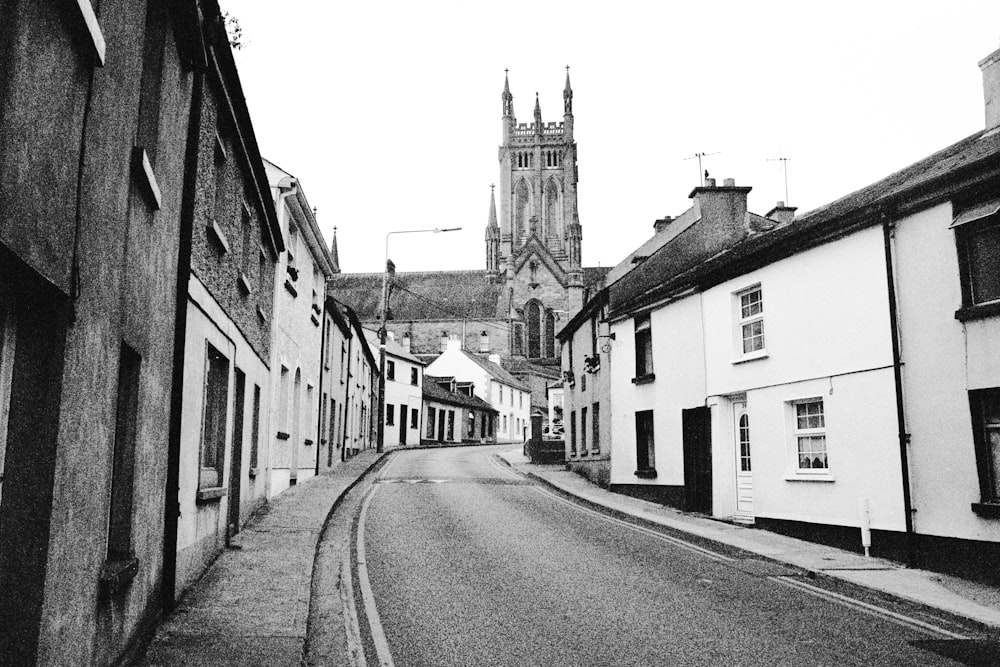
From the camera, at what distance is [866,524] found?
42.9 feet

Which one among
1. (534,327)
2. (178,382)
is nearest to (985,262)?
(178,382)

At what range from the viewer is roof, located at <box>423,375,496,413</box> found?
2151 inches

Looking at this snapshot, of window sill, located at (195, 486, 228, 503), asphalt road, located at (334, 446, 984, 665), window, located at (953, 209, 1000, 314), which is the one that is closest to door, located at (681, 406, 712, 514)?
asphalt road, located at (334, 446, 984, 665)

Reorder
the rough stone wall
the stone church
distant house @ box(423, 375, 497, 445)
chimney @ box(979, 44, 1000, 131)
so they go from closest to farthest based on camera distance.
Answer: the rough stone wall < chimney @ box(979, 44, 1000, 131) < distant house @ box(423, 375, 497, 445) < the stone church

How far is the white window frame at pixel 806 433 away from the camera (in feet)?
47.2

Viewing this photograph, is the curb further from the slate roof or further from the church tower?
the church tower

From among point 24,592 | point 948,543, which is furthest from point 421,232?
point 24,592

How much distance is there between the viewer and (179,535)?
792 centimetres

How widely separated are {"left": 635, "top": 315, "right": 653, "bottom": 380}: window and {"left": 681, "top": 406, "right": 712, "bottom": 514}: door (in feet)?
8.07

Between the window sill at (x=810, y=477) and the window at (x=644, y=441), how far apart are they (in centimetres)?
643

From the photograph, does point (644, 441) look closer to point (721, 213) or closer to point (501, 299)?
point (721, 213)

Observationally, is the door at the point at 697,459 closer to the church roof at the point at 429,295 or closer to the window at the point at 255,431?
the window at the point at 255,431

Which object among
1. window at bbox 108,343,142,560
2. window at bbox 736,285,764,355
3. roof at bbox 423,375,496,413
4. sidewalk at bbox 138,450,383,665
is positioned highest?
roof at bbox 423,375,496,413

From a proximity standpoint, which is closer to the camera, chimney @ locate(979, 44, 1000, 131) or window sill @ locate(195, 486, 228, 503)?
window sill @ locate(195, 486, 228, 503)
